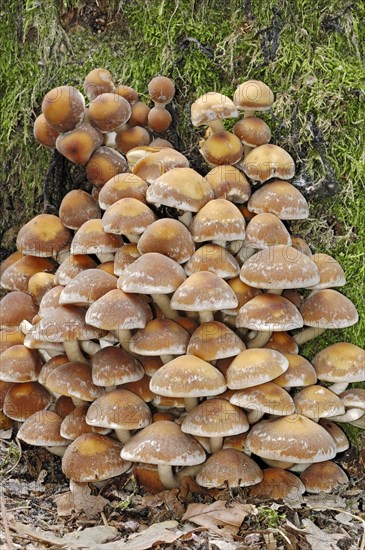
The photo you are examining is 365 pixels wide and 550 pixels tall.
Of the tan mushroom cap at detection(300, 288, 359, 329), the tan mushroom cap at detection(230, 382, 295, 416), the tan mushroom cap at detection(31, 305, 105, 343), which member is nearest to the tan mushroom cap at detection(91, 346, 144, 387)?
the tan mushroom cap at detection(31, 305, 105, 343)

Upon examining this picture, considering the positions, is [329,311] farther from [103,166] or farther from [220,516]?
[103,166]

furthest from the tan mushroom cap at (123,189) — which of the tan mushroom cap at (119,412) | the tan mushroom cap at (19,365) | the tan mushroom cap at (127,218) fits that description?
the tan mushroom cap at (119,412)

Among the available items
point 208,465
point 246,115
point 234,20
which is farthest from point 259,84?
point 208,465

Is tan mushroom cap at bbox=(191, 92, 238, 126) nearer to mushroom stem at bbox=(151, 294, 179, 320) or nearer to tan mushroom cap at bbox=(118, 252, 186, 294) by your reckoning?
tan mushroom cap at bbox=(118, 252, 186, 294)

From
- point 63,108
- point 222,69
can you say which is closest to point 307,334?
point 222,69

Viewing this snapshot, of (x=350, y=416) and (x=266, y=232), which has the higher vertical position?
(x=266, y=232)

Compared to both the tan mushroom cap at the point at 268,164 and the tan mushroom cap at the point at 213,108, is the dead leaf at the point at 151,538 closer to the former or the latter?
the tan mushroom cap at the point at 268,164

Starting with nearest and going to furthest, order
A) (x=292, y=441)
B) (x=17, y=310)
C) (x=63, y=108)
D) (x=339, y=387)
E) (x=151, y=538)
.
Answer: (x=151, y=538) → (x=292, y=441) → (x=339, y=387) → (x=63, y=108) → (x=17, y=310)
